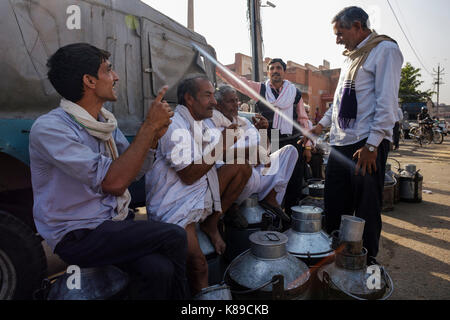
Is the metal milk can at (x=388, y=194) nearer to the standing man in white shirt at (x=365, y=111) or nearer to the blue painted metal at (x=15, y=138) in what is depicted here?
the standing man in white shirt at (x=365, y=111)

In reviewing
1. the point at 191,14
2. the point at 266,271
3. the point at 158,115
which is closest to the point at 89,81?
the point at 158,115

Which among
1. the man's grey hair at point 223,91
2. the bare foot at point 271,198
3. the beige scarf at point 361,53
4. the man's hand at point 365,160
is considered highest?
the beige scarf at point 361,53

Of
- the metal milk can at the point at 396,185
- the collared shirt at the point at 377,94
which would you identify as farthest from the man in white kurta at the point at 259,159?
the metal milk can at the point at 396,185

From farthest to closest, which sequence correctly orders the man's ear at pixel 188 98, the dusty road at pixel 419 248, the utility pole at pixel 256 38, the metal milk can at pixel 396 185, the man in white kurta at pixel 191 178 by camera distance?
1. the utility pole at pixel 256 38
2. the metal milk can at pixel 396 185
3. the dusty road at pixel 419 248
4. the man's ear at pixel 188 98
5. the man in white kurta at pixel 191 178

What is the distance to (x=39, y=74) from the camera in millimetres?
2467

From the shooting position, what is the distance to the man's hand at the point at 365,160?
2.32m

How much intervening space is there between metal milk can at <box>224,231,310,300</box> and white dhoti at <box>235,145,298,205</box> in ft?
3.23

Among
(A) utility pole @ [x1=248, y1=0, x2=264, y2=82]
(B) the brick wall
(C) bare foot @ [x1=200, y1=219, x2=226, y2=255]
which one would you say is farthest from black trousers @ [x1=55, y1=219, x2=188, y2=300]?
(B) the brick wall

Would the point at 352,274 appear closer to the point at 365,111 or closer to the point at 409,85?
the point at 365,111

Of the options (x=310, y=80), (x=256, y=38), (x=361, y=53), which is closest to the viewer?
(x=361, y=53)

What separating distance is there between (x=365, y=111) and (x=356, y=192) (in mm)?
654

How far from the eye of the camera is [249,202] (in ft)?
9.29

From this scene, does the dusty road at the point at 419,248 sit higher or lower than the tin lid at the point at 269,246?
lower
